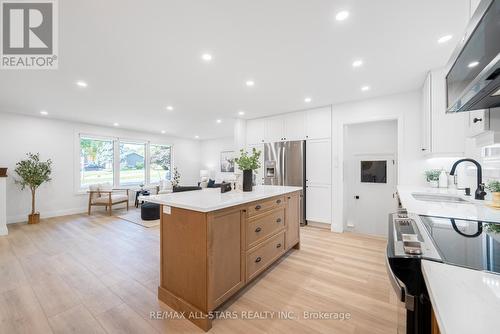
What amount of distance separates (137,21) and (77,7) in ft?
1.39

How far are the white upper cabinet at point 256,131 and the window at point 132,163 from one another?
4141 millimetres

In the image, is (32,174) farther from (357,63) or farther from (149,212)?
(357,63)

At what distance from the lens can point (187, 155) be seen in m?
8.66

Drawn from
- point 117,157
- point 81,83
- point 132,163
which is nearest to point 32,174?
point 117,157

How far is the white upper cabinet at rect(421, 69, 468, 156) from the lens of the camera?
2.53m

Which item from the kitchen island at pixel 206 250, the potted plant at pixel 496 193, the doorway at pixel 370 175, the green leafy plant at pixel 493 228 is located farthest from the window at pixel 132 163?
the potted plant at pixel 496 193

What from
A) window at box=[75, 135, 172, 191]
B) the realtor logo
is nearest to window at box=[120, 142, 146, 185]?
window at box=[75, 135, 172, 191]

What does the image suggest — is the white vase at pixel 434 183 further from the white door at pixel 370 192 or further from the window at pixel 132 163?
the window at pixel 132 163

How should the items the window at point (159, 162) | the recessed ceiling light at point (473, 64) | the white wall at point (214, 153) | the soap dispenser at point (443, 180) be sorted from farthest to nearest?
the white wall at point (214, 153)
the window at point (159, 162)
the soap dispenser at point (443, 180)
the recessed ceiling light at point (473, 64)

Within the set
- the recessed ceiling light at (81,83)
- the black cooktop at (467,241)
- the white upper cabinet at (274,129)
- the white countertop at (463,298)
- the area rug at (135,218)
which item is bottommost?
the area rug at (135,218)

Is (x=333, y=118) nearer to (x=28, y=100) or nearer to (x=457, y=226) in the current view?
(x=457, y=226)

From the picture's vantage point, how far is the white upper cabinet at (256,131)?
5018mm

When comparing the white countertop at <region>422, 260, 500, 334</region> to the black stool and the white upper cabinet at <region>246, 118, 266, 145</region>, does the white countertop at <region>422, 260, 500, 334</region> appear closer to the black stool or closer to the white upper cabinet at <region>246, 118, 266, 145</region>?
the white upper cabinet at <region>246, 118, 266, 145</region>

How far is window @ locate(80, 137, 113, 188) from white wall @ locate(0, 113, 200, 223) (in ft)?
0.84
